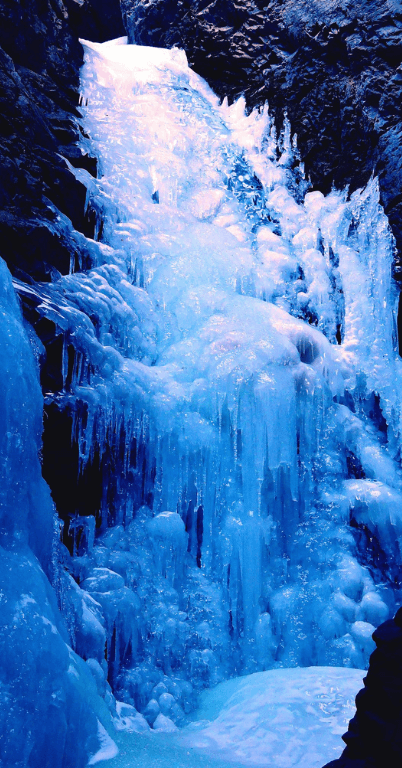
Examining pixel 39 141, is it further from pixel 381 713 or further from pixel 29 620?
pixel 381 713

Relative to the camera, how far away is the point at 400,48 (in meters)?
8.43

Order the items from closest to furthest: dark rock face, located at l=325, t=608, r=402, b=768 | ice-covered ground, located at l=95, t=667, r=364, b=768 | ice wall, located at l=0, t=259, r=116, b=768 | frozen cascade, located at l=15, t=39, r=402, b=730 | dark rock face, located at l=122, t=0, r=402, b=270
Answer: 1. dark rock face, located at l=325, t=608, r=402, b=768
2. ice wall, located at l=0, t=259, r=116, b=768
3. ice-covered ground, located at l=95, t=667, r=364, b=768
4. frozen cascade, located at l=15, t=39, r=402, b=730
5. dark rock face, located at l=122, t=0, r=402, b=270

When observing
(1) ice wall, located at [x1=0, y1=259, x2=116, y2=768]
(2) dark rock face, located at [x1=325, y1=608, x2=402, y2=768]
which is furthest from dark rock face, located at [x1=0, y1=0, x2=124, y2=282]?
(2) dark rock face, located at [x1=325, y1=608, x2=402, y2=768]

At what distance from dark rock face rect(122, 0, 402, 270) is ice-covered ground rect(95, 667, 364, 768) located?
5.57m

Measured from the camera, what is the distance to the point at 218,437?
6023 millimetres

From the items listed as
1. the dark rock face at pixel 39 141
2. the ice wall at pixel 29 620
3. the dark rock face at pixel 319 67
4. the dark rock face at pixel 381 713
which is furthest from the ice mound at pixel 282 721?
the dark rock face at pixel 319 67

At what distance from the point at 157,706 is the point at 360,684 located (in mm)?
1803

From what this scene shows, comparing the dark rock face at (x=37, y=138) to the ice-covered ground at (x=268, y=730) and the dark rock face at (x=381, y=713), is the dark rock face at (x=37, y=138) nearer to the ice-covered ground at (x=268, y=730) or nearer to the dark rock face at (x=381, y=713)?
the ice-covered ground at (x=268, y=730)

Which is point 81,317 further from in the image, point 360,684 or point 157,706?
point 360,684

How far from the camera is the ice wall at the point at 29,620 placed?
104 inches

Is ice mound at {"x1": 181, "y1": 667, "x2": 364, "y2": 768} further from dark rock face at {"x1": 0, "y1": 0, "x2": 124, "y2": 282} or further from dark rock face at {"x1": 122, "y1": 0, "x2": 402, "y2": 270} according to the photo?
dark rock face at {"x1": 122, "y1": 0, "x2": 402, "y2": 270}

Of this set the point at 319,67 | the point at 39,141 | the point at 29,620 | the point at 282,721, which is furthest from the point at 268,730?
the point at 319,67

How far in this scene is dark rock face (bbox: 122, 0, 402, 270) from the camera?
8.36 m

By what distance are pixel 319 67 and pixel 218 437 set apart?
6.20 meters
